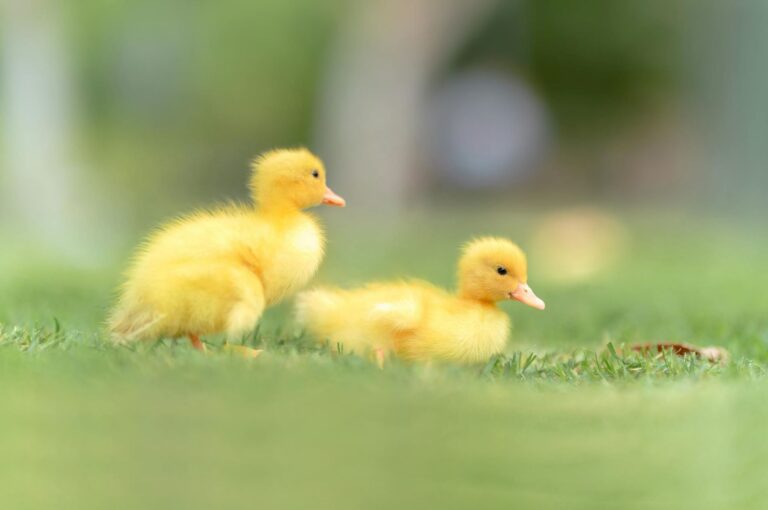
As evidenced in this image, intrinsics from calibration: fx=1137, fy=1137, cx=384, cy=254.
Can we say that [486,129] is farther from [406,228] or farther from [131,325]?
[131,325]

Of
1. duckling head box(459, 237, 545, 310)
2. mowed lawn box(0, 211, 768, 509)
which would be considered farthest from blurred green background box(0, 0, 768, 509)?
duckling head box(459, 237, 545, 310)

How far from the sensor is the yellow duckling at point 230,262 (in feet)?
4.49

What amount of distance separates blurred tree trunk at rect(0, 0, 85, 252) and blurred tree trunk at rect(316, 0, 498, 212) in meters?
2.06

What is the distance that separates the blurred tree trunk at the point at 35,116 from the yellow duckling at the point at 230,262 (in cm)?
454

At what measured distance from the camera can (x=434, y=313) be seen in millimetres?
1480

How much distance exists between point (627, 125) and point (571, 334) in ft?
29.7

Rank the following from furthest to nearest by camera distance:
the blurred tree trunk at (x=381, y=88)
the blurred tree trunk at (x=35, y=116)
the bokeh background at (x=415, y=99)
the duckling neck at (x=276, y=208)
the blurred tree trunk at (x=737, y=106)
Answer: the bokeh background at (x=415, y=99) < the blurred tree trunk at (x=381, y=88) < the blurred tree trunk at (x=737, y=106) < the blurred tree trunk at (x=35, y=116) < the duckling neck at (x=276, y=208)

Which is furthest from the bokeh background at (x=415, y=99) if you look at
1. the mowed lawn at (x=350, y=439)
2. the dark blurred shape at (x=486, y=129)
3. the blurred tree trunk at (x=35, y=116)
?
the mowed lawn at (x=350, y=439)

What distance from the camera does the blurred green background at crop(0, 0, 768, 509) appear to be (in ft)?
3.29

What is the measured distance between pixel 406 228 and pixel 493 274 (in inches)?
189

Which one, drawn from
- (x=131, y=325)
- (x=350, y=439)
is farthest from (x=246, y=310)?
(x=350, y=439)

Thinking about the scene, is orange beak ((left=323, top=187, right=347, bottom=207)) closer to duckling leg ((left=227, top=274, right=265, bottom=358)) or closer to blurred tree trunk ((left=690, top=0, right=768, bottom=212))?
duckling leg ((left=227, top=274, right=265, bottom=358))

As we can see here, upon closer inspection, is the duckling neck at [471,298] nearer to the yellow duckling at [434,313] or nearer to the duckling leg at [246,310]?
the yellow duckling at [434,313]

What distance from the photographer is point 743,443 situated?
1099 mm
